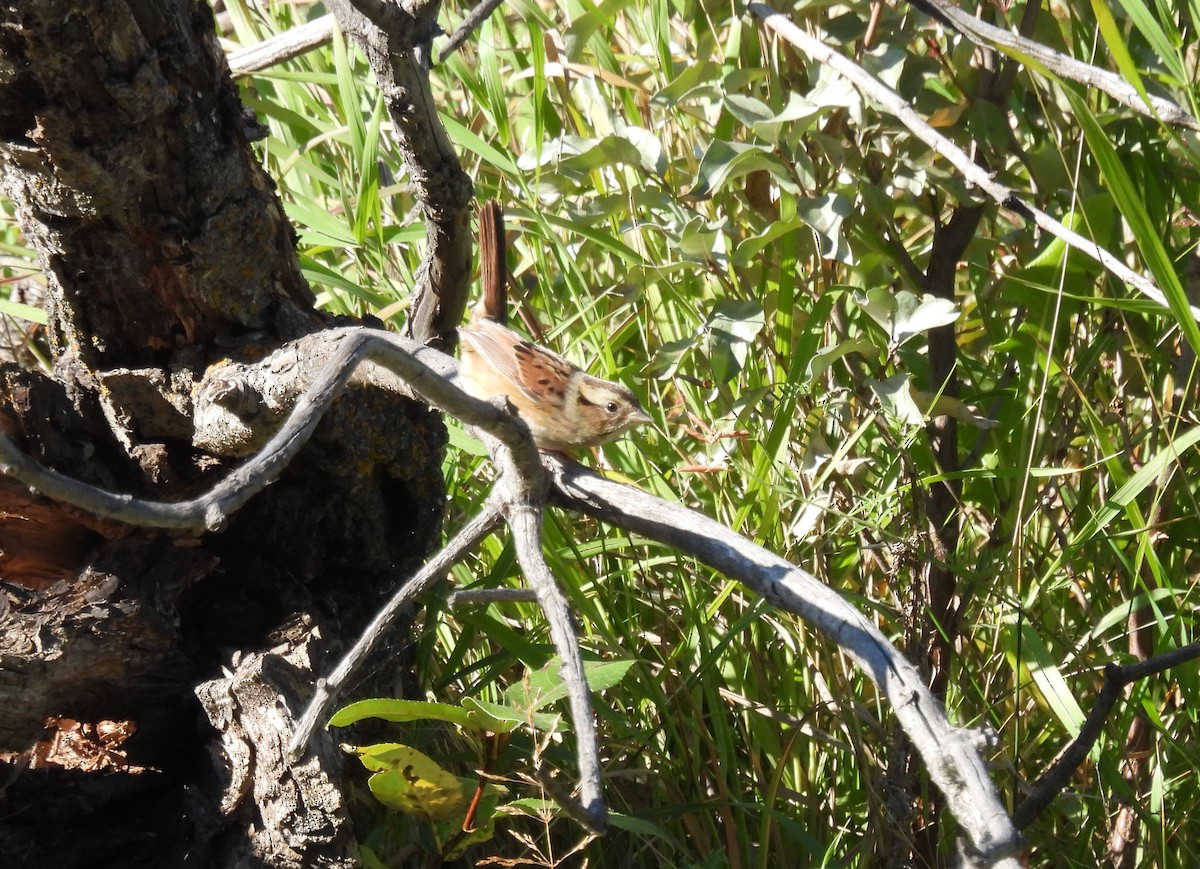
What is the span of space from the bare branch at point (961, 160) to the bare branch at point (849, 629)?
0.76 metres

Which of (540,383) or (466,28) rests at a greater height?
(466,28)

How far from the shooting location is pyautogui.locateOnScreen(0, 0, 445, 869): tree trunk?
208cm

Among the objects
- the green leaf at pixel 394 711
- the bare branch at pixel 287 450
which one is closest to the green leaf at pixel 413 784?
the green leaf at pixel 394 711

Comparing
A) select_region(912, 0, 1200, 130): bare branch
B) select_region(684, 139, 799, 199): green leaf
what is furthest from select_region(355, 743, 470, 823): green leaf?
select_region(912, 0, 1200, 130): bare branch

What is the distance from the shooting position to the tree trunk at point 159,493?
2076mm

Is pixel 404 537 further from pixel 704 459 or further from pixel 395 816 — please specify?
pixel 704 459

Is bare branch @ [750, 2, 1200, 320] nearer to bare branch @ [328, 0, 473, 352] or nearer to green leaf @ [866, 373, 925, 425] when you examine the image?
green leaf @ [866, 373, 925, 425]

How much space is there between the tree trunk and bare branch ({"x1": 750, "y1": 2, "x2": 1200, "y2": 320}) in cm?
112

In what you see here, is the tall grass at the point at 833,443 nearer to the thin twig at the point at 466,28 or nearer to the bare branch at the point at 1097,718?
the thin twig at the point at 466,28

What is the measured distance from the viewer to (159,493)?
2400mm

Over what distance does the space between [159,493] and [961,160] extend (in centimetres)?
173

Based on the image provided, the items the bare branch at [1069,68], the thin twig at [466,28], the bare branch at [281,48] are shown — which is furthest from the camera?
the bare branch at [281,48]

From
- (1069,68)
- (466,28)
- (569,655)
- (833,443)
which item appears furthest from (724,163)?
(569,655)

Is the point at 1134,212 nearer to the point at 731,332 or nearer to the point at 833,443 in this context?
the point at 731,332
